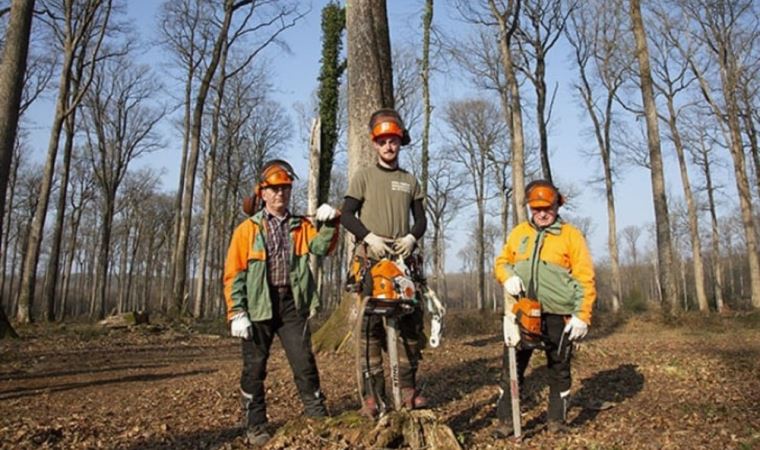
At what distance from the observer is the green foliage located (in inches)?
592

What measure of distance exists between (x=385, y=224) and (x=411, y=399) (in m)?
1.31

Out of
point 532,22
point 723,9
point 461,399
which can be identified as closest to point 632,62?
point 723,9

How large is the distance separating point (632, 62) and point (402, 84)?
35.5ft

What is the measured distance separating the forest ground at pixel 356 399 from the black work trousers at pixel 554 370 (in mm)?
193

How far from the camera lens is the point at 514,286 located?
13.9 ft

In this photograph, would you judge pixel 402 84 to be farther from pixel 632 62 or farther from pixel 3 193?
pixel 3 193

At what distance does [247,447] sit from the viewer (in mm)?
4031

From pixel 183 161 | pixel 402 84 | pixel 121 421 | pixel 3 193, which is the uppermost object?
pixel 402 84

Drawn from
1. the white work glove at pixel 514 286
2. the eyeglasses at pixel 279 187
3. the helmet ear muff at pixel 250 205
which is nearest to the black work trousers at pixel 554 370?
the white work glove at pixel 514 286

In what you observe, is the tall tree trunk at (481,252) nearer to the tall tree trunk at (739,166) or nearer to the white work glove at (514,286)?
the tall tree trunk at (739,166)

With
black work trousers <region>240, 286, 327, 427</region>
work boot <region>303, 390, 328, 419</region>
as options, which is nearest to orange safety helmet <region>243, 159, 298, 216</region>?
black work trousers <region>240, 286, 327, 427</region>

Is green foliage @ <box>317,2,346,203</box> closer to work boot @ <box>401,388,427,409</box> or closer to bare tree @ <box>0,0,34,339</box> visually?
bare tree @ <box>0,0,34,339</box>

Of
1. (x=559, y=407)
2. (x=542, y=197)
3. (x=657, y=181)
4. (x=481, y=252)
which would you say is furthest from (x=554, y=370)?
(x=481, y=252)

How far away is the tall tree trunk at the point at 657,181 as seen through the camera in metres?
17.5
